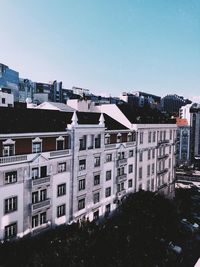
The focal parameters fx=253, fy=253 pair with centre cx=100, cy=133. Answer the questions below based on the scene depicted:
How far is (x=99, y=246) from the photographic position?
25.3 m

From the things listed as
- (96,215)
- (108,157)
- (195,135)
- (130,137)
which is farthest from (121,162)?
(195,135)

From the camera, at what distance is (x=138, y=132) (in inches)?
1919

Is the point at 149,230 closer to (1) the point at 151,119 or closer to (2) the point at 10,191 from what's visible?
(2) the point at 10,191

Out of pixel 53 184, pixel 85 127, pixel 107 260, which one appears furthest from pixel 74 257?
pixel 85 127

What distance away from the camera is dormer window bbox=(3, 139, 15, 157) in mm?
27258

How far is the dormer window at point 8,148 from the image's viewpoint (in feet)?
89.4

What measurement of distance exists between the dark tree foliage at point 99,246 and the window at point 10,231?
1.69 meters

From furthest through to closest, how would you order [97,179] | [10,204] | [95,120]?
1. [95,120]
2. [97,179]
3. [10,204]

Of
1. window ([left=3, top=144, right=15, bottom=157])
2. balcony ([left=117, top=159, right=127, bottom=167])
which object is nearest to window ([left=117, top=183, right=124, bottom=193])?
balcony ([left=117, top=159, right=127, bottom=167])

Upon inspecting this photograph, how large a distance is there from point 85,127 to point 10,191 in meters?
13.8

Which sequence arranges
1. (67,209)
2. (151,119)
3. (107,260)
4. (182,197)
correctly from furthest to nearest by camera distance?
1. (182,197)
2. (151,119)
3. (67,209)
4. (107,260)

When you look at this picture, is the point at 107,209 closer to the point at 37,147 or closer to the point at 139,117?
the point at 37,147

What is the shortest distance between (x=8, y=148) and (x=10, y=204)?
6.15 metres

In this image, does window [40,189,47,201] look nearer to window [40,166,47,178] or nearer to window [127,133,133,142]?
window [40,166,47,178]
